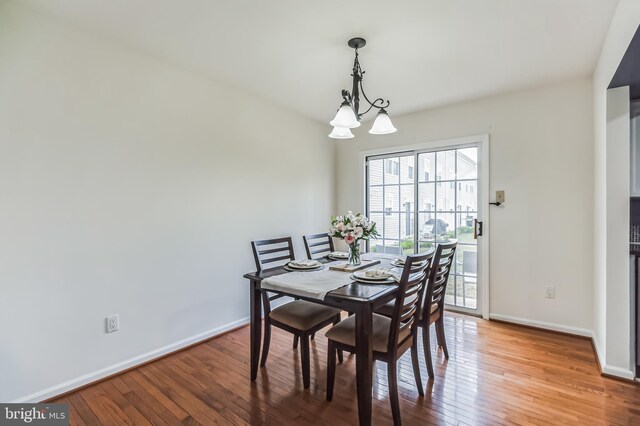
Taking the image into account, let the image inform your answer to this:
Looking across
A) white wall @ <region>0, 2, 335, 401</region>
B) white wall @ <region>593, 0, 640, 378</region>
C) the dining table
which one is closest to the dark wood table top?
the dining table

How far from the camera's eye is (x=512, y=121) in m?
3.14

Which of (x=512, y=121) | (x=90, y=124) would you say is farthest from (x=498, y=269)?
(x=90, y=124)

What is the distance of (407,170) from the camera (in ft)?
12.8

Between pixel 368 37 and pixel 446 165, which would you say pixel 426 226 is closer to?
pixel 446 165

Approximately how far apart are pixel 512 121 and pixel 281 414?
10.9 feet

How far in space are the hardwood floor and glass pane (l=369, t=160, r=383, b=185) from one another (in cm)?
225

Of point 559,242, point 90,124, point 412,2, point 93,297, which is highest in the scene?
point 412,2

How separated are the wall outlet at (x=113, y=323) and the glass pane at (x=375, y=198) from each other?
3.10m

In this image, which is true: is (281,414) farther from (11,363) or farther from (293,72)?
(293,72)

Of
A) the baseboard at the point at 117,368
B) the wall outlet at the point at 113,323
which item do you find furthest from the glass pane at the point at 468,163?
the wall outlet at the point at 113,323

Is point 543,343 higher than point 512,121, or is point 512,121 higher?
point 512,121

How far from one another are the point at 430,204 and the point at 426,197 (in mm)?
99

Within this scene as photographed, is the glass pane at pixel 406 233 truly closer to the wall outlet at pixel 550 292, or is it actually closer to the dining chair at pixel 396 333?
the wall outlet at pixel 550 292

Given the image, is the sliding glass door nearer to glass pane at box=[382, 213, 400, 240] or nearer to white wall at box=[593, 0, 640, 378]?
glass pane at box=[382, 213, 400, 240]
